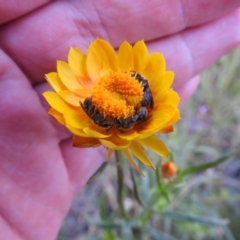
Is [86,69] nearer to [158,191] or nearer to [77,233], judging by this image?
[158,191]

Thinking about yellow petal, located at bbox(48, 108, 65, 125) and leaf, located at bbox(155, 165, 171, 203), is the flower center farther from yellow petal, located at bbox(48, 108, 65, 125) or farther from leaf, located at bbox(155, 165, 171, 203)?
leaf, located at bbox(155, 165, 171, 203)

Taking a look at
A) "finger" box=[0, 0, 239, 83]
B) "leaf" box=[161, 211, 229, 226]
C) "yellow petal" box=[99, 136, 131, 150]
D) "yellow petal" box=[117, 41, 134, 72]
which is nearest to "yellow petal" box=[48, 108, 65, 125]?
"yellow petal" box=[99, 136, 131, 150]

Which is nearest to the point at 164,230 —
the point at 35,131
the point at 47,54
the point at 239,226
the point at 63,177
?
the point at 239,226

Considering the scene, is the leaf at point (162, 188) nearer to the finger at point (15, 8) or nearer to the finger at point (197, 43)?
the finger at point (197, 43)

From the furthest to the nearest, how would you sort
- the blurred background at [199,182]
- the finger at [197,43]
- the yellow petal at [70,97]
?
1. the blurred background at [199,182]
2. the finger at [197,43]
3. the yellow petal at [70,97]

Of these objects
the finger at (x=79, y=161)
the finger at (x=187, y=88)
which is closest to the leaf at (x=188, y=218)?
the finger at (x=79, y=161)

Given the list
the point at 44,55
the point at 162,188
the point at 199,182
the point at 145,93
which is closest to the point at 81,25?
the point at 44,55
